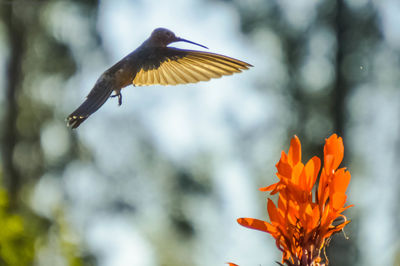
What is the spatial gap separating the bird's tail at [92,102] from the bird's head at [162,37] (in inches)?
3.8

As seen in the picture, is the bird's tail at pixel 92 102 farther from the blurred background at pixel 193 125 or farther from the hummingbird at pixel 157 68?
the blurred background at pixel 193 125

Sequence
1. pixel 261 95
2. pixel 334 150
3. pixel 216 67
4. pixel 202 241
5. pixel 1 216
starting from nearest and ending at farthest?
pixel 334 150 < pixel 216 67 < pixel 1 216 < pixel 261 95 < pixel 202 241

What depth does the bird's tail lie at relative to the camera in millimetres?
777

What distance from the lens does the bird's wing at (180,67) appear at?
0.88m

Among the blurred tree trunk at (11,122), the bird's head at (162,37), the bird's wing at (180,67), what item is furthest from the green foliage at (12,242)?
the blurred tree trunk at (11,122)

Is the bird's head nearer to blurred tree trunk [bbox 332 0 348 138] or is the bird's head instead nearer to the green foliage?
the green foliage

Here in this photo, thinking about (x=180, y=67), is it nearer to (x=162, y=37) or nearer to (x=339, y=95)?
(x=162, y=37)

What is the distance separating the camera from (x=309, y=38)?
177 inches

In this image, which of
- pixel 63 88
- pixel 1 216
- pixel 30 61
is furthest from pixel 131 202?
pixel 1 216

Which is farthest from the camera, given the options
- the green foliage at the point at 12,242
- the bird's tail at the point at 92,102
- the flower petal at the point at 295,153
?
the green foliage at the point at 12,242

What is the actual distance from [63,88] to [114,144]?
23.5 inches

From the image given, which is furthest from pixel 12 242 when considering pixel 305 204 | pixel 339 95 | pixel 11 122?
pixel 11 122

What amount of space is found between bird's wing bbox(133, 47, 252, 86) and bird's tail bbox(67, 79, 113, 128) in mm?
75

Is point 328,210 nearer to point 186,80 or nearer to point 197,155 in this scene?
point 186,80
